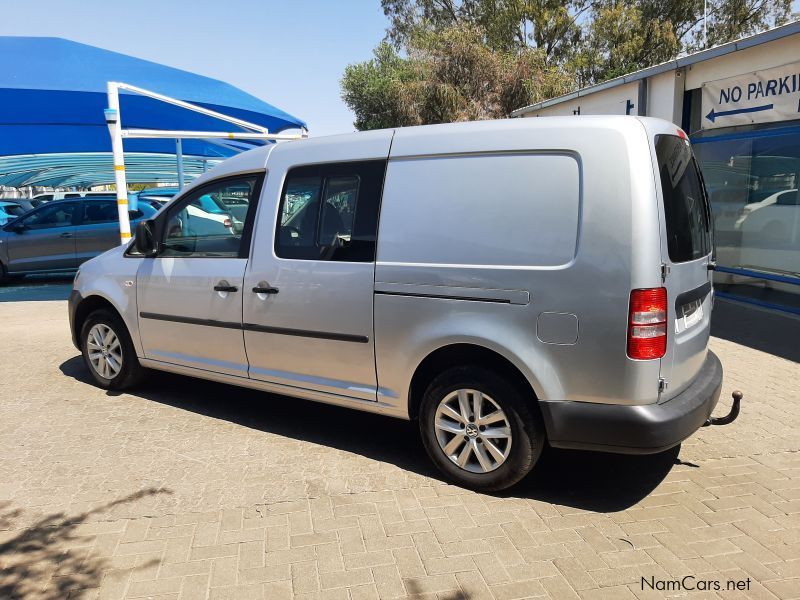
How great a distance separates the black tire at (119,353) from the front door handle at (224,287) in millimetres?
1291

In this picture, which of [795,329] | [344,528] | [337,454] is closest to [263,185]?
[337,454]

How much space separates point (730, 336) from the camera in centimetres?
698

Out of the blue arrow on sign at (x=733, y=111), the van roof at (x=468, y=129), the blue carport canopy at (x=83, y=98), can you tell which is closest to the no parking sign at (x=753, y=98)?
the blue arrow on sign at (x=733, y=111)

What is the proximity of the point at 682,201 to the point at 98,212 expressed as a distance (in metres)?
12.3

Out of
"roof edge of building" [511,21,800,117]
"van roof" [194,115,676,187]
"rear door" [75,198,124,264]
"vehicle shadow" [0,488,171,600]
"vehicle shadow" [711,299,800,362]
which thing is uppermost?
"roof edge of building" [511,21,800,117]

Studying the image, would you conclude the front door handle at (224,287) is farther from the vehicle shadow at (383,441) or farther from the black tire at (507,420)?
the black tire at (507,420)

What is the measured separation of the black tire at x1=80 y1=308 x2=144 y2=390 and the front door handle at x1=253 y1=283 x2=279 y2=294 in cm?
165

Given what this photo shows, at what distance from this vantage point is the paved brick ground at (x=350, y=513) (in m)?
2.78

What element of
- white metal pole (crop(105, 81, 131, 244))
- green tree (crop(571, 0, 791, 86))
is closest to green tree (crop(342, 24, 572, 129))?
green tree (crop(571, 0, 791, 86))

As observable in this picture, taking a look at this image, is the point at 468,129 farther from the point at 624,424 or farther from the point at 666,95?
the point at 666,95

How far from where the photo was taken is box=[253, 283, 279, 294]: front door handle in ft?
13.5

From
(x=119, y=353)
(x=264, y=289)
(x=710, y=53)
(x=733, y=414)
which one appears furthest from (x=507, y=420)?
(x=710, y=53)

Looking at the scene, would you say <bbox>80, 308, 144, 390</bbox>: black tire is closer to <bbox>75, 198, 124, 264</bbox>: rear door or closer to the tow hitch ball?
the tow hitch ball

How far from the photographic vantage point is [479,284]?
332 cm
